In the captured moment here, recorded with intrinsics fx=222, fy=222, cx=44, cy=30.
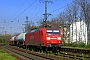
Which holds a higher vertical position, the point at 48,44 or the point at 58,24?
the point at 58,24

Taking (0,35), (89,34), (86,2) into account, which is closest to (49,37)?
(86,2)

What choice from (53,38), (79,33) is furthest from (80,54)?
(79,33)

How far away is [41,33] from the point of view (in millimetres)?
28516

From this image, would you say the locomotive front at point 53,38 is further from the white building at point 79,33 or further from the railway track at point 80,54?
the white building at point 79,33

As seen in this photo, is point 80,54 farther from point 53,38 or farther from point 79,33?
point 79,33

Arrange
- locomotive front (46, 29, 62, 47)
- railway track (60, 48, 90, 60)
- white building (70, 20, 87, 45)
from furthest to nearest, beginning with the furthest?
white building (70, 20, 87, 45) → locomotive front (46, 29, 62, 47) → railway track (60, 48, 90, 60)

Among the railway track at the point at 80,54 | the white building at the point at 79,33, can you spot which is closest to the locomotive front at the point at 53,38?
the railway track at the point at 80,54

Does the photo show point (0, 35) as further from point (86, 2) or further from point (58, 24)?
point (86, 2)

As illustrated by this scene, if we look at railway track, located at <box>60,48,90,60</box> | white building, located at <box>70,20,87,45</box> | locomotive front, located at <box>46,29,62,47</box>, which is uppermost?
white building, located at <box>70,20,87,45</box>

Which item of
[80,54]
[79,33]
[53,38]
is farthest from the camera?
[79,33]

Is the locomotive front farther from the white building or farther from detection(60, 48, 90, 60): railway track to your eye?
the white building

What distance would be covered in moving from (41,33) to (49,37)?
1.30 m

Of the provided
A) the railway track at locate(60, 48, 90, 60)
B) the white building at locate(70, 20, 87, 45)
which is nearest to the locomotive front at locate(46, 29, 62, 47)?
the railway track at locate(60, 48, 90, 60)

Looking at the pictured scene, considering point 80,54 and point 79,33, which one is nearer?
point 80,54
